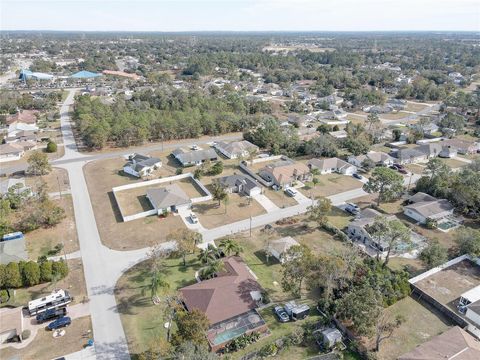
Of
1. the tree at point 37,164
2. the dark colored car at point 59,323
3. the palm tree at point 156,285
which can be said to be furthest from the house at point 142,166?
the dark colored car at point 59,323

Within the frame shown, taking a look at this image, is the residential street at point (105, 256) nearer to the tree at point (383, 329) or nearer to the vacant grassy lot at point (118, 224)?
the vacant grassy lot at point (118, 224)

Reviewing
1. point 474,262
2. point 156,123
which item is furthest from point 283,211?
point 156,123

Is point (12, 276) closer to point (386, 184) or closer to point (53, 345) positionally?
point (53, 345)

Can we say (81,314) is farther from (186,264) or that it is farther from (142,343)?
(186,264)

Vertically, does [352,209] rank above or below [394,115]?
below

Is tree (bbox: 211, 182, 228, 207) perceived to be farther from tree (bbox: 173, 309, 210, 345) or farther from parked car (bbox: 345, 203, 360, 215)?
tree (bbox: 173, 309, 210, 345)

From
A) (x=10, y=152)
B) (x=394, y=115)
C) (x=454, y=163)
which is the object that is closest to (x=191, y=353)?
(x=10, y=152)

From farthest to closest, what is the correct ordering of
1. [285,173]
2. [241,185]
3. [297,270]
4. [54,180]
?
[54,180]
[285,173]
[241,185]
[297,270]

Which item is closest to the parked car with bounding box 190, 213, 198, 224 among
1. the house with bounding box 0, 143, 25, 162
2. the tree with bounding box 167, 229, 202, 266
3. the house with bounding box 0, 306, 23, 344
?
the tree with bounding box 167, 229, 202, 266
